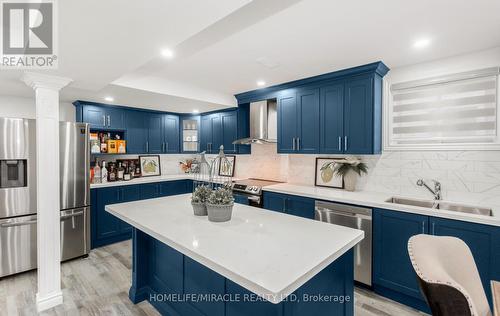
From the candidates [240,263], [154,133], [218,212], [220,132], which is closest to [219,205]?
[218,212]

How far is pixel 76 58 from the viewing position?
1.95 meters

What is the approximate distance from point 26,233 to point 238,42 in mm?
3282

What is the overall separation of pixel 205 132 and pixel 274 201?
2442 millimetres

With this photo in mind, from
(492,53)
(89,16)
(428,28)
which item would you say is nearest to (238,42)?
(89,16)

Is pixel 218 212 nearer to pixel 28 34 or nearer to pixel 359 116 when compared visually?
pixel 28 34

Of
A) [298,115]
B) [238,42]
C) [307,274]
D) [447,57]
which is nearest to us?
[307,274]

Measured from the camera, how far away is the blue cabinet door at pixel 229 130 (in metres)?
4.50

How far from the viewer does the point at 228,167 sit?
197 inches

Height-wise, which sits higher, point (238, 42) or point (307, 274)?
point (238, 42)

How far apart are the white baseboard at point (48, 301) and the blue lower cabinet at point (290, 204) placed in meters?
2.41

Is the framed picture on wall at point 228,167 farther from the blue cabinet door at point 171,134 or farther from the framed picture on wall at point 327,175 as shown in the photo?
the framed picture on wall at point 327,175

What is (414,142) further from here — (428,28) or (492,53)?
(428,28)

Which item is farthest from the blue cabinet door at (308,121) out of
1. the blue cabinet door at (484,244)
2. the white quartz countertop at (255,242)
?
the blue cabinet door at (484,244)

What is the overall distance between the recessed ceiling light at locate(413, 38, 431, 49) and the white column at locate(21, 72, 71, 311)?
323 centimetres
